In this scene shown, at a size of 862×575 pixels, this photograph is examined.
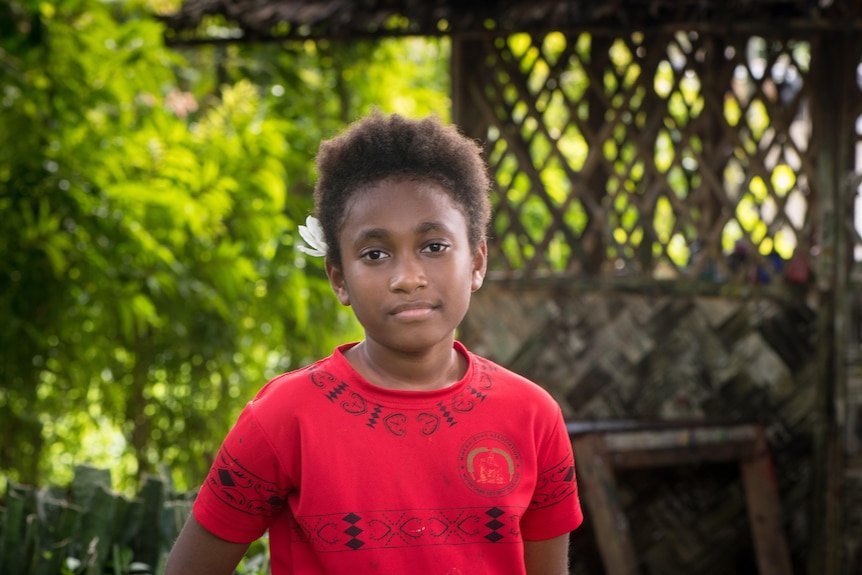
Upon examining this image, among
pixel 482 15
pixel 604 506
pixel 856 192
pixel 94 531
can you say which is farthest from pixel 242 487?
pixel 856 192

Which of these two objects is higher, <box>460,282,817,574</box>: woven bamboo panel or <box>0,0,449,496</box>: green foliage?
<box>0,0,449,496</box>: green foliage

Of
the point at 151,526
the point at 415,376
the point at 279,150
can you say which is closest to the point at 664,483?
the point at 279,150

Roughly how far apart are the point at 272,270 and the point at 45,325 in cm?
119

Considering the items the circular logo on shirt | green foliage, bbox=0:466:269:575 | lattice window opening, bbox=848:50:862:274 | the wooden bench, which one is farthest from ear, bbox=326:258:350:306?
A: lattice window opening, bbox=848:50:862:274

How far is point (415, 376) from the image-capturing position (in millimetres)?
1857

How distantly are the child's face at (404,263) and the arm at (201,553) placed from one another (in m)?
0.42

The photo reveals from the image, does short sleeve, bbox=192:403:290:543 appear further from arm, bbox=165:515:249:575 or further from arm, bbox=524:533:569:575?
arm, bbox=524:533:569:575

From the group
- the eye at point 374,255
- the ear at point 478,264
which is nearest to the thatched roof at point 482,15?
the ear at point 478,264

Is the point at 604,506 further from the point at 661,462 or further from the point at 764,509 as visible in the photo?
the point at 764,509

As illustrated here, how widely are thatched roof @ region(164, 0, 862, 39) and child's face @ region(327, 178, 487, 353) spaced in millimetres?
2996

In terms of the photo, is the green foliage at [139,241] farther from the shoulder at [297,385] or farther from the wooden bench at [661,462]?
the shoulder at [297,385]

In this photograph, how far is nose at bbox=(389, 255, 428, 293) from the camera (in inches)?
68.9

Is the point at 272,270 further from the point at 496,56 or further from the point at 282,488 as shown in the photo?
the point at 282,488

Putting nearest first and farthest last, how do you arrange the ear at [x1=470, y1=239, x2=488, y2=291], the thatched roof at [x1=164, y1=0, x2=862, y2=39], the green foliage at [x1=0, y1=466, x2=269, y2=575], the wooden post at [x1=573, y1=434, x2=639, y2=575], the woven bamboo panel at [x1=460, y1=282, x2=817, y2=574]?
the ear at [x1=470, y1=239, x2=488, y2=291], the green foliage at [x1=0, y1=466, x2=269, y2=575], the wooden post at [x1=573, y1=434, x2=639, y2=575], the thatched roof at [x1=164, y1=0, x2=862, y2=39], the woven bamboo panel at [x1=460, y1=282, x2=817, y2=574]
